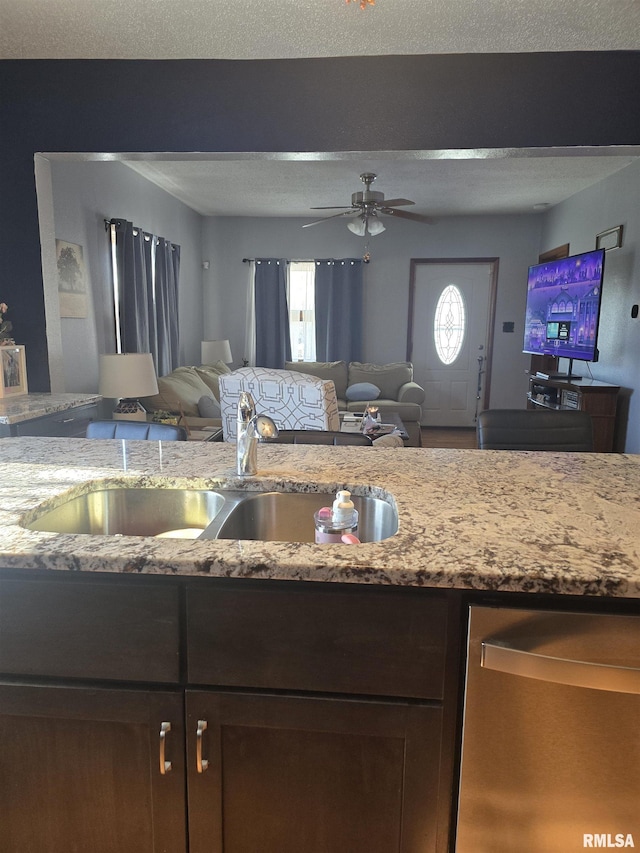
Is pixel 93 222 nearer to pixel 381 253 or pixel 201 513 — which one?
pixel 201 513

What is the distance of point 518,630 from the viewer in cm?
95

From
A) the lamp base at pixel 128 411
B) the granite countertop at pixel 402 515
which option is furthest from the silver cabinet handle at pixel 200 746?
the lamp base at pixel 128 411

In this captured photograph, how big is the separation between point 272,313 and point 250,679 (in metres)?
6.58

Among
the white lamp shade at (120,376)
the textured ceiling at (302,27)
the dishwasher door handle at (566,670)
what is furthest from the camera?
the white lamp shade at (120,376)

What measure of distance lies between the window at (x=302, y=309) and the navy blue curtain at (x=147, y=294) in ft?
5.94

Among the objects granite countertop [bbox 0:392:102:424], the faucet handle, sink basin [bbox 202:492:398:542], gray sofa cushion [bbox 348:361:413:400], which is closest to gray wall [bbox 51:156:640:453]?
gray sofa cushion [bbox 348:361:413:400]

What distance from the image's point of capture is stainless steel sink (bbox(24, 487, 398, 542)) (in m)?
1.39

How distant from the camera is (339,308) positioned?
7.27 metres

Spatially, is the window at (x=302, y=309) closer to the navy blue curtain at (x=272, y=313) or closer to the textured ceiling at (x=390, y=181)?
the navy blue curtain at (x=272, y=313)

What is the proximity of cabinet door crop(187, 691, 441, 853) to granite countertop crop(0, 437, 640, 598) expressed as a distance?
0.25 m

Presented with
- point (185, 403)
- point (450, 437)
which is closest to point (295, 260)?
point (450, 437)

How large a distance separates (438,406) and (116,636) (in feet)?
22.2

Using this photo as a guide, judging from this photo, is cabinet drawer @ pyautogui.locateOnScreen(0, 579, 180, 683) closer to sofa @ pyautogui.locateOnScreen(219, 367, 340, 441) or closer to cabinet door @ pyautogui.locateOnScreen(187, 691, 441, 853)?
→ cabinet door @ pyautogui.locateOnScreen(187, 691, 441, 853)

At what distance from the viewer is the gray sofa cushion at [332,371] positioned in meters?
6.89
